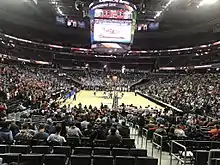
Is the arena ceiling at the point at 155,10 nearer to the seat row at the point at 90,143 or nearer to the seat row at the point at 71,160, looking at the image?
the seat row at the point at 90,143

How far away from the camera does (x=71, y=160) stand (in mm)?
5910

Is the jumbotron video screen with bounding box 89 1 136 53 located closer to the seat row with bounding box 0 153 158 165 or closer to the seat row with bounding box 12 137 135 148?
the seat row with bounding box 12 137 135 148

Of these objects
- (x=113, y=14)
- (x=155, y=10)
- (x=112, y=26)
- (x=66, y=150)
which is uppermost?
(x=155, y=10)

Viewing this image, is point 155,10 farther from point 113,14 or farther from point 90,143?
point 90,143

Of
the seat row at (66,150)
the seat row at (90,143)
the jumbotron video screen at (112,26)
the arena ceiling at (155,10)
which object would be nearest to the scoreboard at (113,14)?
the jumbotron video screen at (112,26)

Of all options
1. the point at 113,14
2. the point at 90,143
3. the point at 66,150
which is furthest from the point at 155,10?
the point at 66,150

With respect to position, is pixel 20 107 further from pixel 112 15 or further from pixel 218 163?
pixel 218 163

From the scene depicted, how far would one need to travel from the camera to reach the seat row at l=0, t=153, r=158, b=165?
5629 millimetres

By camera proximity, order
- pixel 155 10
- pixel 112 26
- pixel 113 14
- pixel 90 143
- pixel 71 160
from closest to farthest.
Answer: pixel 71 160 < pixel 90 143 < pixel 113 14 < pixel 112 26 < pixel 155 10

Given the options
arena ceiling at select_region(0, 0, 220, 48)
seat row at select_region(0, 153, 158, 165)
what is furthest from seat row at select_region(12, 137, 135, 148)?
arena ceiling at select_region(0, 0, 220, 48)

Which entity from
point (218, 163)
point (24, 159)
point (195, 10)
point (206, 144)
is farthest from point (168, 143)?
point (195, 10)

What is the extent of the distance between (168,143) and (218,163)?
3090 mm

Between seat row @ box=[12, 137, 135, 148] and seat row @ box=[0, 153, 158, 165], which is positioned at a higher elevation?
seat row @ box=[0, 153, 158, 165]

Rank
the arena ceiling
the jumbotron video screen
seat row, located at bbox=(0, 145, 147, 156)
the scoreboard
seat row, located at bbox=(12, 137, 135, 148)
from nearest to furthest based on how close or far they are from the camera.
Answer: seat row, located at bbox=(0, 145, 147, 156) → seat row, located at bbox=(12, 137, 135, 148) → the scoreboard → the jumbotron video screen → the arena ceiling
